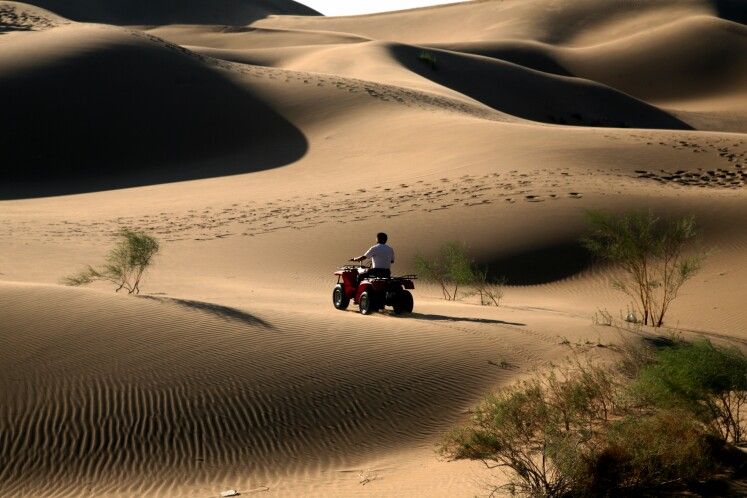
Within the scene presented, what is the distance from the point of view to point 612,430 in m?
9.27

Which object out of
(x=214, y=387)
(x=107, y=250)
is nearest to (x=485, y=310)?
(x=214, y=387)

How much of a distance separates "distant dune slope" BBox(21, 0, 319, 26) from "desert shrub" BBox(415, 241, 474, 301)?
10508cm

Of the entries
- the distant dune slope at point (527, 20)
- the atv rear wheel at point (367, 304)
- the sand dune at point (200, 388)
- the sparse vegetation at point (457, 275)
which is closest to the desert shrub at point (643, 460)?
the sand dune at point (200, 388)

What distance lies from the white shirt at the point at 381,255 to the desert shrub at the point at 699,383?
6.43 meters

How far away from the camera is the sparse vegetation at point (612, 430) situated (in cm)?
855

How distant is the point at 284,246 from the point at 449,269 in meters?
5.46

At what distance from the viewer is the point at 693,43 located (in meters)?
89.9

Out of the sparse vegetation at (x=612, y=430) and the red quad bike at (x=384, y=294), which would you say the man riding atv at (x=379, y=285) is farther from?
the sparse vegetation at (x=612, y=430)

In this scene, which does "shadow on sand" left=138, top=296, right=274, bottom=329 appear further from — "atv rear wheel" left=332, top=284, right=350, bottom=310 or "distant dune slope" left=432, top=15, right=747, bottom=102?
"distant dune slope" left=432, top=15, right=747, bottom=102

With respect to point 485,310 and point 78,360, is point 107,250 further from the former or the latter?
point 78,360

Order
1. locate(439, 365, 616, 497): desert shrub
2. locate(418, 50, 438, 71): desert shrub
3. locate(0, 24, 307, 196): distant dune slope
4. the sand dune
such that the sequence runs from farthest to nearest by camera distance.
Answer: locate(418, 50, 438, 71): desert shrub < locate(0, 24, 307, 196): distant dune slope < the sand dune < locate(439, 365, 616, 497): desert shrub

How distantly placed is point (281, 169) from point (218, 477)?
27.0 meters

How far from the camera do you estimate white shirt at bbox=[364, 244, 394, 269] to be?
1638 cm

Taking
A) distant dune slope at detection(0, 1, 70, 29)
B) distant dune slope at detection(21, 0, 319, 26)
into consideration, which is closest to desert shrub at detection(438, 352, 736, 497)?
distant dune slope at detection(0, 1, 70, 29)
